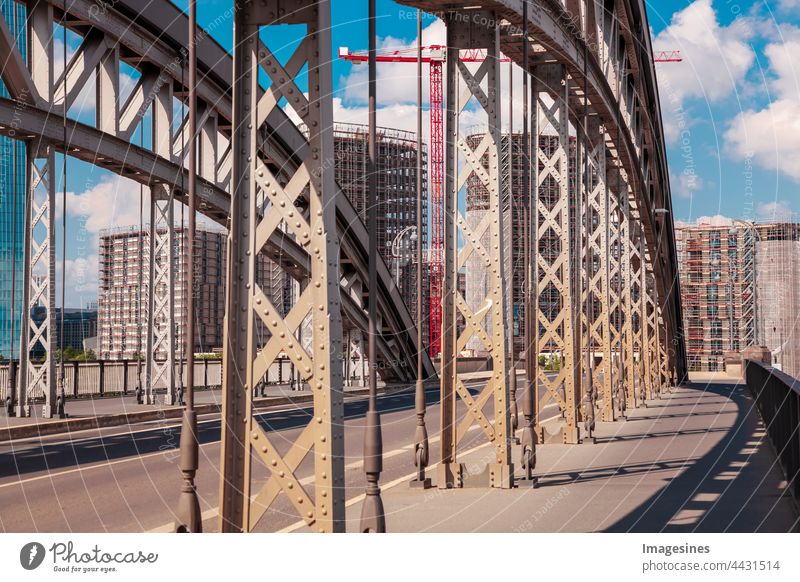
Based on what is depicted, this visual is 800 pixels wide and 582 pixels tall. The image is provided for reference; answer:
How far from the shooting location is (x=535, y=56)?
20609mm

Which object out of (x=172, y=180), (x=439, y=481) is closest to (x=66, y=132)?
(x=172, y=180)

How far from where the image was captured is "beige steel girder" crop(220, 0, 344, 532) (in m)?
7.83

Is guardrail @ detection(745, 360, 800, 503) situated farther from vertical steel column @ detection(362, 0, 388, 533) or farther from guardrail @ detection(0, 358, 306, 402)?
guardrail @ detection(0, 358, 306, 402)

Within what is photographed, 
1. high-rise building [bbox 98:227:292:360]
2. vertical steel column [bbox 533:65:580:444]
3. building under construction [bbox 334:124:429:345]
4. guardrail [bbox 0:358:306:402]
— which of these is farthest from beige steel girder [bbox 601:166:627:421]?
high-rise building [bbox 98:227:292:360]

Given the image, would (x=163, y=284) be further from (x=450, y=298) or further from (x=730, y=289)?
(x=730, y=289)

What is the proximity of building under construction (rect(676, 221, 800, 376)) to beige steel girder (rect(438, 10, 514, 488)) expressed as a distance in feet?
147

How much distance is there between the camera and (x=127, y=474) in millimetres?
16609

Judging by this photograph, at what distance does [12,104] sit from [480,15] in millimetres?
12229

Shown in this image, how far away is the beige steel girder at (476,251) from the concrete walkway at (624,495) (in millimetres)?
738

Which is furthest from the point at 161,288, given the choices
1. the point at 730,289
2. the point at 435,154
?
the point at 435,154

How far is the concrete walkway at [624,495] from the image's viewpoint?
37.4ft

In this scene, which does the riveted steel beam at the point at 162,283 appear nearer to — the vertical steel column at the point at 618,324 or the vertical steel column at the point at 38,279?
the vertical steel column at the point at 38,279

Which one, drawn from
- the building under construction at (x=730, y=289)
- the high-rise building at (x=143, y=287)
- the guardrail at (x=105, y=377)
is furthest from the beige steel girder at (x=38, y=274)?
the high-rise building at (x=143, y=287)

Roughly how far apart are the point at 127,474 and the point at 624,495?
26.2 feet
